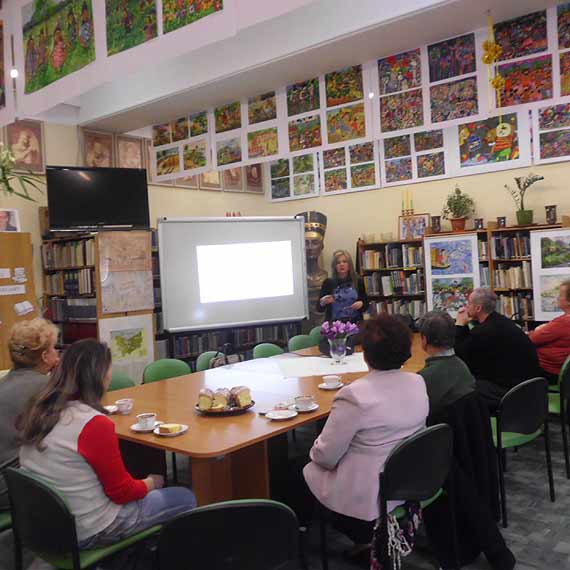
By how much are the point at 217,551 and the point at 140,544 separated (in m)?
0.70

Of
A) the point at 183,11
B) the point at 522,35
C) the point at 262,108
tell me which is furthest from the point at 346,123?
the point at 183,11

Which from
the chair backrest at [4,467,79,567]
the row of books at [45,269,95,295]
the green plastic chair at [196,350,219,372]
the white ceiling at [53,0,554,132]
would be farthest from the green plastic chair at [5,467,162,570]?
the row of books at [45,269,95,295]

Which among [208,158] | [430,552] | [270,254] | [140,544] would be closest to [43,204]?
[208,158]

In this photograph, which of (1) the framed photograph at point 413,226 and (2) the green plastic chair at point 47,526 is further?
(1) the framed photograph at point 413,226

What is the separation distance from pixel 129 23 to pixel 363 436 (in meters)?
1.67

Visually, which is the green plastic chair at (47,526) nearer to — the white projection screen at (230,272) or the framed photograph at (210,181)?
the white projection screen at (230,272)

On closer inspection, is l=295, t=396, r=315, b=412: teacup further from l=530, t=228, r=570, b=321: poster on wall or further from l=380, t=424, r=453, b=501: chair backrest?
l=530, t=228, r=570, b=321: poster on wall

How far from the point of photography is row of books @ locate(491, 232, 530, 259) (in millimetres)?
5719

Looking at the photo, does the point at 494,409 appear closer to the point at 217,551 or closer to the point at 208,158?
the point at 217,551

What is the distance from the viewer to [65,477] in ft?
6.06

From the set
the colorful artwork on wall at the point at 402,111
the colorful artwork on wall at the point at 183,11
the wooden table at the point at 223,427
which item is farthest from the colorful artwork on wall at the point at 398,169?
the colorful artwork on wall at the point at 183,11

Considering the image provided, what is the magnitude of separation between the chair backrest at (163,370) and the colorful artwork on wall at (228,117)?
7.70 feet

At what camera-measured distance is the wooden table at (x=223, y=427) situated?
2.29 metres

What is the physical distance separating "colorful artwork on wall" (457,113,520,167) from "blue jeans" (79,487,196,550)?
17.3 feet
